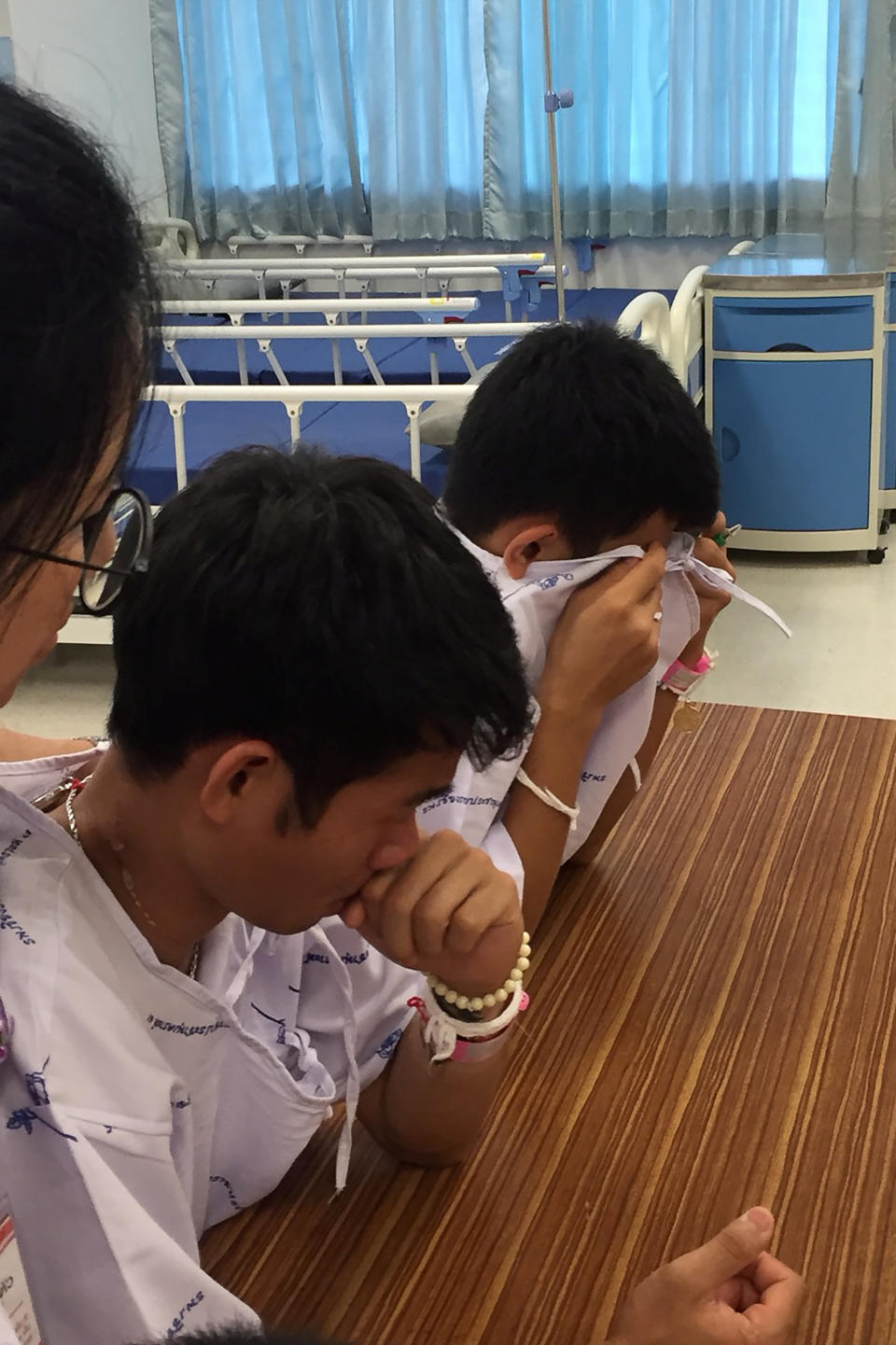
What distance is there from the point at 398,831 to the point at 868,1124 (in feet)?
1.14

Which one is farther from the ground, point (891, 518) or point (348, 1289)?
point (348, 1289)

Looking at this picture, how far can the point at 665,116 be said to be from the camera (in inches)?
167

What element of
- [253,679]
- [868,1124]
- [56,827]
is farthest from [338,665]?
[868,1124]

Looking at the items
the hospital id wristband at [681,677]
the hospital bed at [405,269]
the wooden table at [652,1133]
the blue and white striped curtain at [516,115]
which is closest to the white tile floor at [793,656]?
the hospital bed at [405,269]

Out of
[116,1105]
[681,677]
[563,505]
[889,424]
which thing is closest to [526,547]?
[563,505]

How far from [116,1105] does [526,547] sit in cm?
59

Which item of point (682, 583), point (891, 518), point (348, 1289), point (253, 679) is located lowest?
point (891, 518)

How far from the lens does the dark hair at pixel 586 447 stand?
108 cm

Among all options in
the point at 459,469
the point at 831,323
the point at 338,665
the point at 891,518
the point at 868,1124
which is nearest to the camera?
the point at 338,665

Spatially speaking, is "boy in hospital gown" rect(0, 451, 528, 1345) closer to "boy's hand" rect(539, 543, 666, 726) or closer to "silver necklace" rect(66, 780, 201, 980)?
"silver necklace" rect(66, 780, 201, 980)

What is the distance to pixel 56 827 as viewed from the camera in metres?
0.69

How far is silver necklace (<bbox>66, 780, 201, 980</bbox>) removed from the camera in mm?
721

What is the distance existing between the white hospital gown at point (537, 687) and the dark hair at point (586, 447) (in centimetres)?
3

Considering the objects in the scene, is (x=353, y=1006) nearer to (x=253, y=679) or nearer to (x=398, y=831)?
(x=398, y=831)
